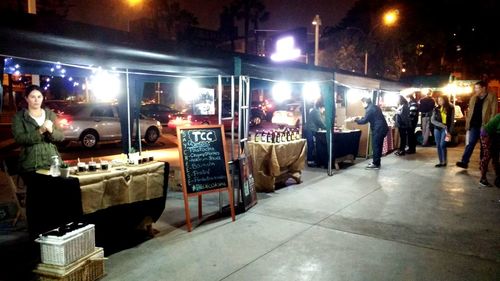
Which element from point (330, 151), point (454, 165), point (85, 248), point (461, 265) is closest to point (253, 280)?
point (85, 248)

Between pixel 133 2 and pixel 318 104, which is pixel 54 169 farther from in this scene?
pixel 133 2

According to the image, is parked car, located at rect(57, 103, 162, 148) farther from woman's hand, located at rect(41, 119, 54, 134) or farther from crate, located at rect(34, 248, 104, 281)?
crate, located at rect(34, 248, 104, 281)

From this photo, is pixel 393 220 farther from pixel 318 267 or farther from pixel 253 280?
pixel 253 280

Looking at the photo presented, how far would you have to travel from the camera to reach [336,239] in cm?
514

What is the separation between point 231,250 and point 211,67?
2.90 metres

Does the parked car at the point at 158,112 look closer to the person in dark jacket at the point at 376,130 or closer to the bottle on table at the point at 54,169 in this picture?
the person in dark jacket at the point at 376,130

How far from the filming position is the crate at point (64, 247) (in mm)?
3785

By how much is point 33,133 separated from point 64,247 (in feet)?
5.43

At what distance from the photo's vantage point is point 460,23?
24391mm


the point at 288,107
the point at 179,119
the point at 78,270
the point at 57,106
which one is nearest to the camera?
the point at 78,270

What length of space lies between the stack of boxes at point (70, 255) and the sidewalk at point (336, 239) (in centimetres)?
27

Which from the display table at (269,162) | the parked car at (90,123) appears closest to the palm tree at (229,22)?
the parked car at (90,123)

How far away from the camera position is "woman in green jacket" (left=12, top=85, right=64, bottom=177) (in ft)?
15.4

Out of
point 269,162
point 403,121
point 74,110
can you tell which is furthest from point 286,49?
point 269,162
